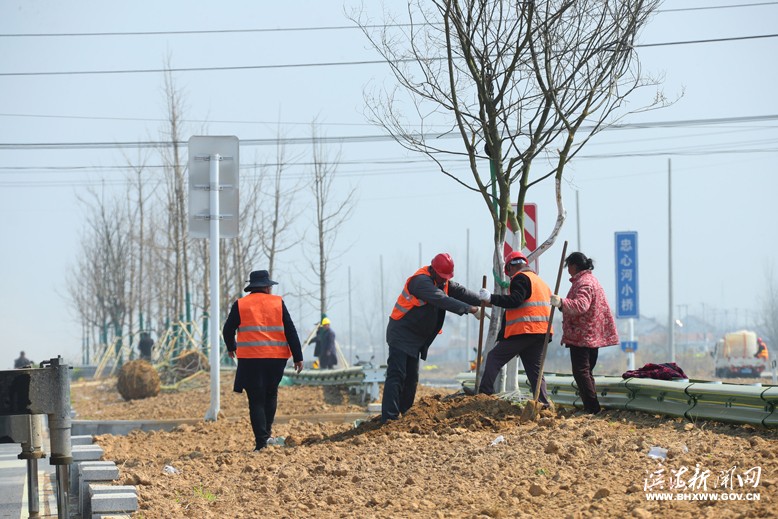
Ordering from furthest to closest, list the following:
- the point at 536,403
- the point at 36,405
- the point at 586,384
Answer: the point at 586,384 < the point at 536,403 < the point at 36,405

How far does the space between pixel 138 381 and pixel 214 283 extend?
8648mm

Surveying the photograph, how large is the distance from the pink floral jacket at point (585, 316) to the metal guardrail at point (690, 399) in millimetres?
437

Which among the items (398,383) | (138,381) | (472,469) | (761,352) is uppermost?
(398,383)

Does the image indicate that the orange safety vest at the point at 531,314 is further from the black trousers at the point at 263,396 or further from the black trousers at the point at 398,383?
the black trousers at the point at 263,396

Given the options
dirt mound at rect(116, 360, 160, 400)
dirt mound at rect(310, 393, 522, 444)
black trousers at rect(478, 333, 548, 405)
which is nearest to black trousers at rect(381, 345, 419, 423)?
dirt mound at rect(310, 393, 522, 444)

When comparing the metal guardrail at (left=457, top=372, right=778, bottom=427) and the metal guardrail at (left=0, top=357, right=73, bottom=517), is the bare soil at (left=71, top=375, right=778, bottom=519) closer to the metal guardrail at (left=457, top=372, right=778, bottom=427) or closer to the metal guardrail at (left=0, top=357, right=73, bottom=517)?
the metal guardrail at (left=457, top=372, right=778, bottom=427)

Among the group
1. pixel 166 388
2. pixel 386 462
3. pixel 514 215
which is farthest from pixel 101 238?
pixel 386 462

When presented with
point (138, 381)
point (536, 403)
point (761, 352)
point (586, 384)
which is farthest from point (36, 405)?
point (761, 352)

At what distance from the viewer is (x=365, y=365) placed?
1802 cm

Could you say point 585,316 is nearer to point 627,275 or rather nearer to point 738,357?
point 627,275

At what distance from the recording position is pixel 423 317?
430 inches

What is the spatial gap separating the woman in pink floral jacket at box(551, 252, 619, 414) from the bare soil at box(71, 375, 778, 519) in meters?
0.36

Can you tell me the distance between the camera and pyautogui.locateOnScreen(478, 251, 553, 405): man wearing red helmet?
34.6 ft

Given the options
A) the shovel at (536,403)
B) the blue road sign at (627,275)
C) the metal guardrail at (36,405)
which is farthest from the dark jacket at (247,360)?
the blue road sign at (627,275)
